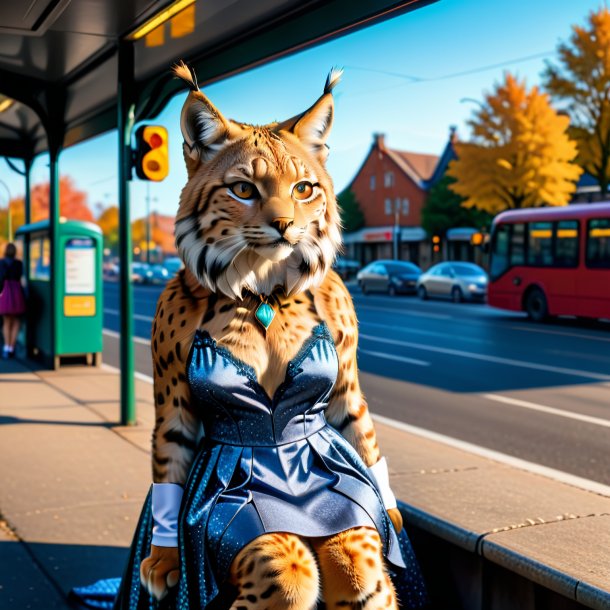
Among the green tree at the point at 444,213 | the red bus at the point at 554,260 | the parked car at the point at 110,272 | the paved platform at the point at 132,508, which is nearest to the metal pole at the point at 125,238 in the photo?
the paved platform at the point at 132,508

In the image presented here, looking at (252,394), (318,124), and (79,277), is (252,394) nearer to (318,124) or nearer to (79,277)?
(318,124)

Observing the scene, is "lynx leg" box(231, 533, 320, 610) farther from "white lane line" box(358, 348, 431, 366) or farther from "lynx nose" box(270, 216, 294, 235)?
"white lane line" box(358, 348, 431, 366)

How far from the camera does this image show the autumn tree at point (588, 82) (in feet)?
64.1

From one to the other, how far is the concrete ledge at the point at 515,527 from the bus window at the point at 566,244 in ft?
43.4

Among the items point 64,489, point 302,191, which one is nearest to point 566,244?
point 64,489

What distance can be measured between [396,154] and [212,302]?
35.1 m

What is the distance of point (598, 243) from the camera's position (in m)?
16.3

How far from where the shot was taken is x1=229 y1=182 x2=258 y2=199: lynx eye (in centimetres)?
239

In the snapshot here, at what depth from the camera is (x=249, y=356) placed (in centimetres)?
241

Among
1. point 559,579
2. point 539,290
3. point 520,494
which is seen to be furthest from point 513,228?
point 559,579

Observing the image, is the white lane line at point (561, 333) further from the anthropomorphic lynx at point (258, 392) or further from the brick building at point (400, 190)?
the anthropomorphic lynx at point (258, 392)

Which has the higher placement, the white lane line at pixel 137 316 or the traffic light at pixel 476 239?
the traffic light at pixel 476 239

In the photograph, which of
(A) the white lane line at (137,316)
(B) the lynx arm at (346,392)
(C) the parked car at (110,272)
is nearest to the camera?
(B) the lynx arm at (346,392)

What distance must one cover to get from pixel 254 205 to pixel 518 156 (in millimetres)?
16578
